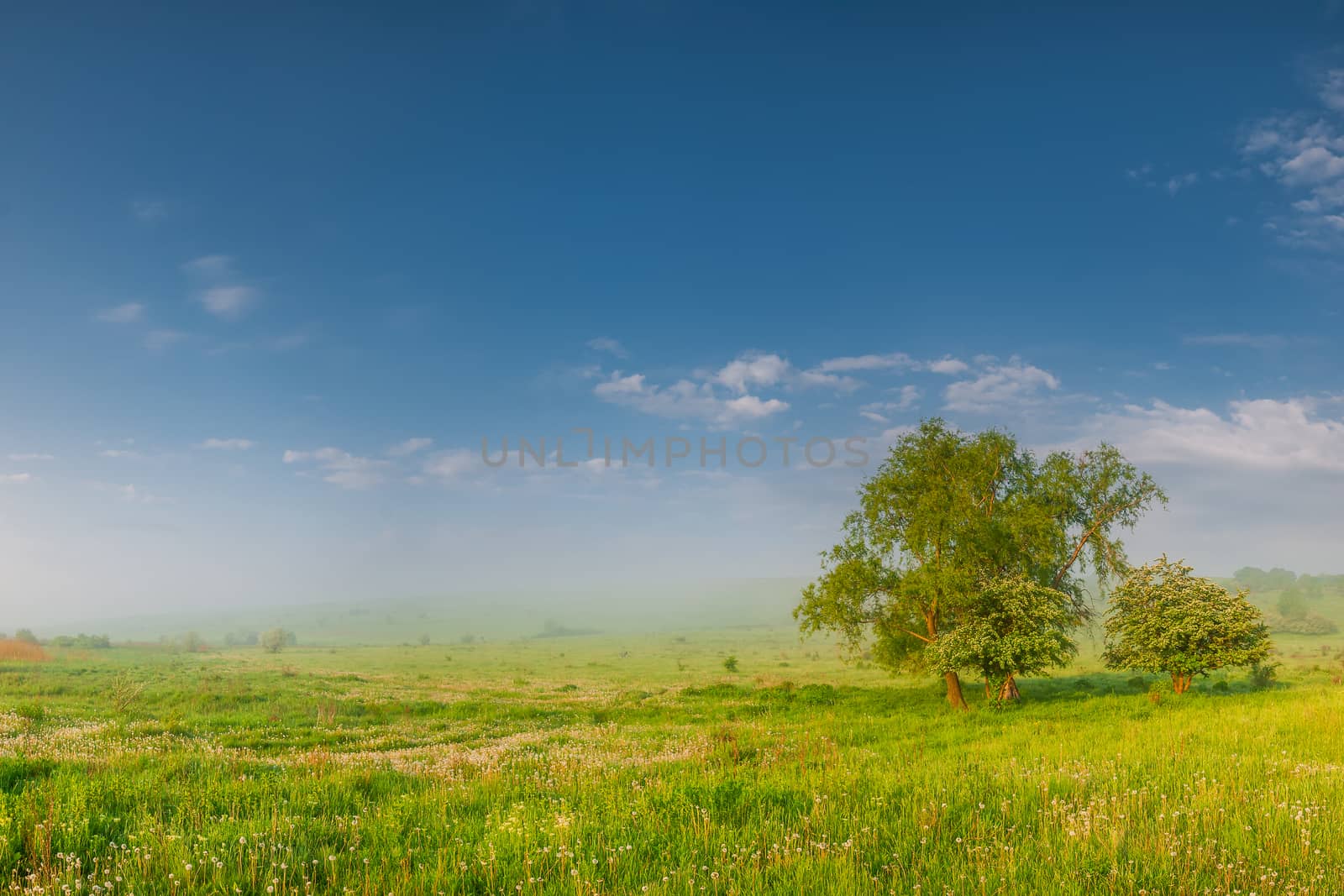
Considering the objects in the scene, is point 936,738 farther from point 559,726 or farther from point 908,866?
point 908,866

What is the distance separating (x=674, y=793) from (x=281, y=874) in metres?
5.11

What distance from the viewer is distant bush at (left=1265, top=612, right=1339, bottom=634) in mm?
97688

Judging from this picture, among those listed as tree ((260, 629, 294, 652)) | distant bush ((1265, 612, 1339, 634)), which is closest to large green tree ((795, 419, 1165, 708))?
distant bush ((1265, 612, 1339, 634))

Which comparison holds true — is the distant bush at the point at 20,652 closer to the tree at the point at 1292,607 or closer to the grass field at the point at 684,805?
the grass field at the point at 684,805

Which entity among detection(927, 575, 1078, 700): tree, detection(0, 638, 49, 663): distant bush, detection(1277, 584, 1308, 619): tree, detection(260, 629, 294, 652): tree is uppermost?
detection(927, 575, 1078, 700): tree

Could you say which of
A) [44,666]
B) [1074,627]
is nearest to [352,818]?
[1074,627]

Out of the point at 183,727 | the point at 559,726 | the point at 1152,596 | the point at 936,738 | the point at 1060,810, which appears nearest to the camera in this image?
the point at 1060,810

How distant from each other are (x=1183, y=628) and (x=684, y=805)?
2938cm

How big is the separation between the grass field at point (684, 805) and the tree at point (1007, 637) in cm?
365

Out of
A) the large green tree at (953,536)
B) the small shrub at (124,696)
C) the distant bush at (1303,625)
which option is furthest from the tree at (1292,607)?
the small shrub at (124,696)

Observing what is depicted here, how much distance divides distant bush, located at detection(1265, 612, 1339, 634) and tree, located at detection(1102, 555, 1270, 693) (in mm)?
88568

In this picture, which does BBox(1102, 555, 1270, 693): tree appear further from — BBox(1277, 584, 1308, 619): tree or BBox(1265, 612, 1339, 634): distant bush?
BBox(1277, 584, 1308, 619): tree

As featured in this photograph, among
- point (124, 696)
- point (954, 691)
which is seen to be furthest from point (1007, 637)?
point (124, 696)

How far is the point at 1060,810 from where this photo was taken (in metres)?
9.39
